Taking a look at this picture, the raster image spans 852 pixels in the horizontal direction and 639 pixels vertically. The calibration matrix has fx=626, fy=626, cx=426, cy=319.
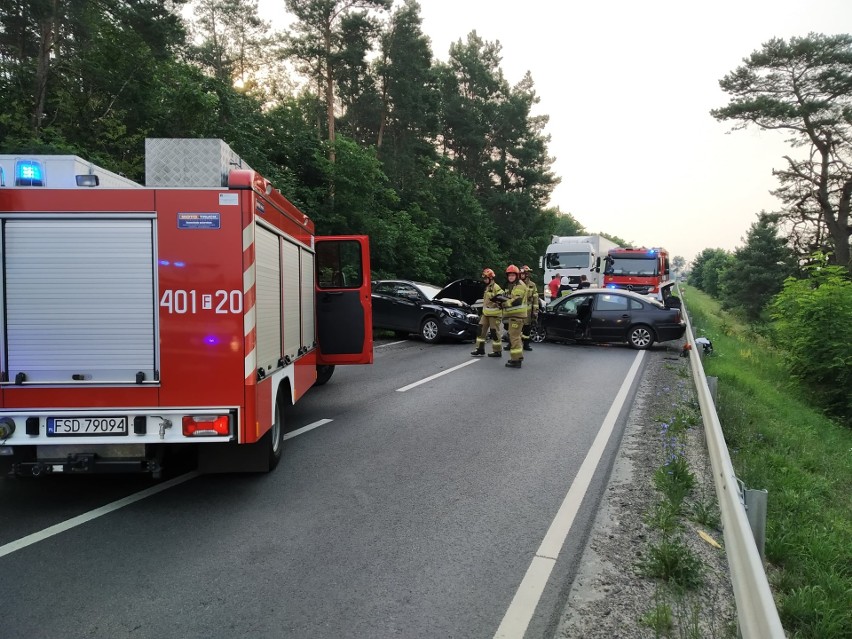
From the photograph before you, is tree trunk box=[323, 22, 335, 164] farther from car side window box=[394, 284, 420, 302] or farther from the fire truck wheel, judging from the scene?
the fire truck wheel

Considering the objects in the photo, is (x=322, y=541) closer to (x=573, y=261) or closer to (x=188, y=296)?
(x=188, y=296)

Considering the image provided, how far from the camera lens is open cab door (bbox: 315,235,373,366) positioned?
8.50 meters

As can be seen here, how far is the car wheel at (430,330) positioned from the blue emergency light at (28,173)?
483 inches

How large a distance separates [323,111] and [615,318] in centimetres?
2280

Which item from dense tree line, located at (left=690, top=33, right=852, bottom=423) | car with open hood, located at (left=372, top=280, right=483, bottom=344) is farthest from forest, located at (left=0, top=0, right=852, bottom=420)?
car with open hood, located at (left=372, top=280, right=483, bottom=344)

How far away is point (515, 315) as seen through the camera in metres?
12.5

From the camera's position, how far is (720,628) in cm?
318

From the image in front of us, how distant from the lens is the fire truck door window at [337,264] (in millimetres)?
8367

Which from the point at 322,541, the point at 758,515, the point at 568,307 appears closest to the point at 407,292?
the point at 568,307

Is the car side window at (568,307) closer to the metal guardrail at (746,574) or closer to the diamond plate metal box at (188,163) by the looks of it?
the metal guardrail at (746,574)

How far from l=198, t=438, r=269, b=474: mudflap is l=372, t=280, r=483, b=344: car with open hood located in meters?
11.2

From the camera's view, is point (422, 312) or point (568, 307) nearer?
point (568, 307)

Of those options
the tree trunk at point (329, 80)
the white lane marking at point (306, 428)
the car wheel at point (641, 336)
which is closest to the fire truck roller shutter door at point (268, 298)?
the white lane marking at point (306, 428)

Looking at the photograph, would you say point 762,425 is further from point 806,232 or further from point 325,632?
point 806,232
